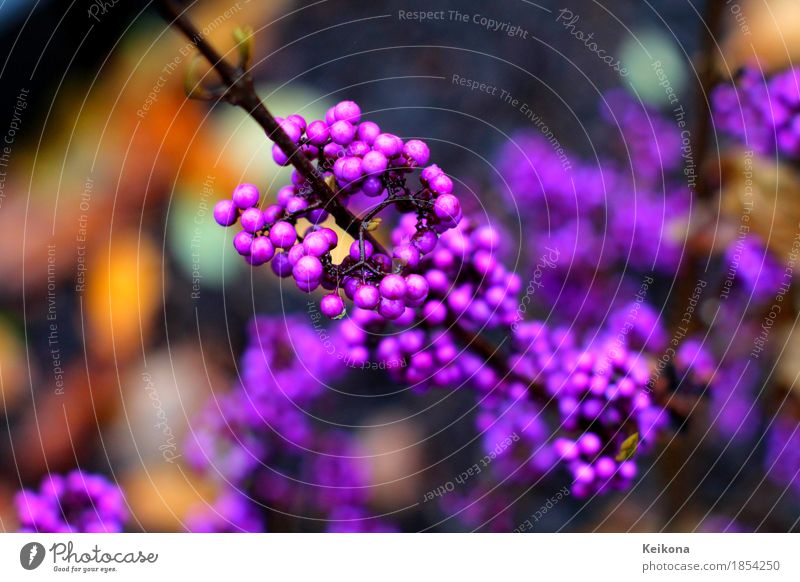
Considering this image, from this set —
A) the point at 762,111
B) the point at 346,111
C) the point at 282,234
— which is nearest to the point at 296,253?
the point at 282,234

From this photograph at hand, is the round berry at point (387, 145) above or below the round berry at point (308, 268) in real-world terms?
above

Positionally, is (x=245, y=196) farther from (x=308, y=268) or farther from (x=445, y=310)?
(x=445, y=310)

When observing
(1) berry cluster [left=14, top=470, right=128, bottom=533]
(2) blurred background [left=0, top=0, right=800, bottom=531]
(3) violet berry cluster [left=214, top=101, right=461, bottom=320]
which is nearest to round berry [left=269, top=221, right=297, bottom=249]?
(3) violet berry cluster [left=214, top=101, right=461, bottom=320]

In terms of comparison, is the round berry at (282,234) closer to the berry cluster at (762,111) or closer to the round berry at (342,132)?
the round berry at (342,132)

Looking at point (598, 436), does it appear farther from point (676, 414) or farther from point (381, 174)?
point (381, 174)

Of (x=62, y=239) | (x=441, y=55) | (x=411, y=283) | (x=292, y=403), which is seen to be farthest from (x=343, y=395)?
(x=411, y=283)

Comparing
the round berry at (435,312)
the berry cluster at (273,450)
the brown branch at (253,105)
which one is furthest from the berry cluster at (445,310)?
the berry cluster at (273,450)
